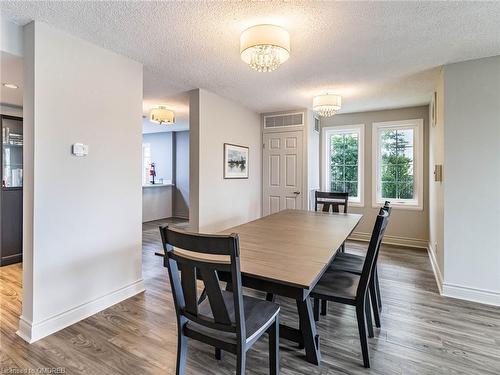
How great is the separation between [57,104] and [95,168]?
0.58 m

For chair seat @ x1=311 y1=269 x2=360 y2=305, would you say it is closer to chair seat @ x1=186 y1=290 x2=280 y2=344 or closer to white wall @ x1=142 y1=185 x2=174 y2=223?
chair seat @ x1=186 y1=290 x2=280 y2=344

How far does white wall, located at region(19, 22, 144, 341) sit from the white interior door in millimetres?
2784

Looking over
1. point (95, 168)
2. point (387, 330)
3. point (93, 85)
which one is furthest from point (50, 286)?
point (387, 330)

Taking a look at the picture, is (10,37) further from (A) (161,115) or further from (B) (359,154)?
(B) (359,154)

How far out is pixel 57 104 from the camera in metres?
2.12

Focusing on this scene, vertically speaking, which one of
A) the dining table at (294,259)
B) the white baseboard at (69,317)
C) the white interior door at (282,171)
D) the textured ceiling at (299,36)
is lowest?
the white baseboard at (69,317)

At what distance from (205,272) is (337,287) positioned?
109 cm

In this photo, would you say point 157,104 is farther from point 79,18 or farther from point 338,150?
point 338,150

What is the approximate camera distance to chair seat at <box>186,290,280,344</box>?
1.33 metres

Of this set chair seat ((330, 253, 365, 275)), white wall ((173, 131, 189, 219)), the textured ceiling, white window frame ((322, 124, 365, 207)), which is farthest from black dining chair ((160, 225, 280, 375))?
white wall ((173, 131, 189, 219))

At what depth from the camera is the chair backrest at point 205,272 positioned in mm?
1134

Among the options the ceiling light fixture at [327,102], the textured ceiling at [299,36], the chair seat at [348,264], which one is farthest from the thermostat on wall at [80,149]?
the ceiling light fixture at [327,102]

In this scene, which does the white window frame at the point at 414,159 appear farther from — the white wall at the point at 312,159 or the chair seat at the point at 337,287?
the chair seat at the point at 337,287

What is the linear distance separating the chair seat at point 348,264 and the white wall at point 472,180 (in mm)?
1171
